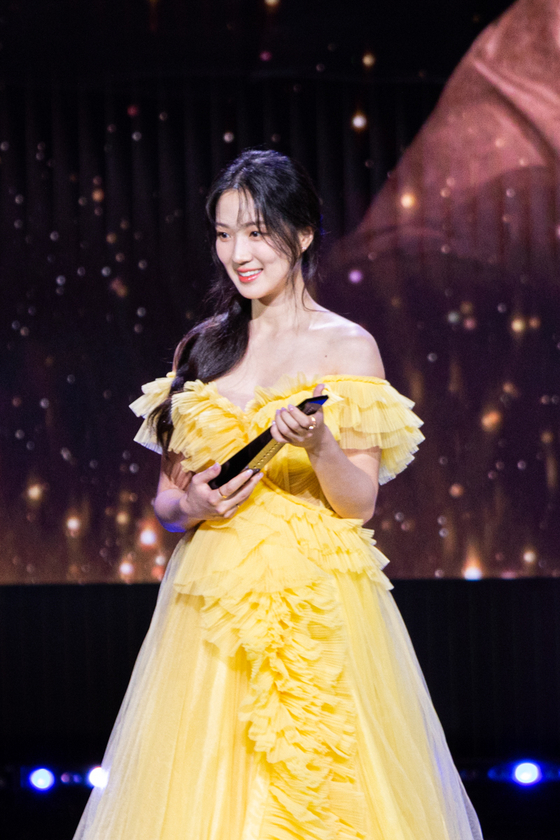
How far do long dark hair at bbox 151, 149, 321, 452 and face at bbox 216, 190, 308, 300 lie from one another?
1cm

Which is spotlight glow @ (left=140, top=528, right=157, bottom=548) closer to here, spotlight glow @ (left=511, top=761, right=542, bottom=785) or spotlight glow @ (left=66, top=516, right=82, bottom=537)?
spotlight glow @ (left=66, top=516, right=82, bottom=537)

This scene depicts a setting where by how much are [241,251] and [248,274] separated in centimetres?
4

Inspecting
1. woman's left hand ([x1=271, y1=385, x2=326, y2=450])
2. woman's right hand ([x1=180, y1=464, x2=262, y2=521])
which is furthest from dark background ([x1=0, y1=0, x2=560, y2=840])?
woman's left hand ([x1=271, y1=385, x2=326, y2=450])

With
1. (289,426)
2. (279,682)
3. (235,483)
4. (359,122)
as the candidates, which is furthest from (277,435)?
(359,122)

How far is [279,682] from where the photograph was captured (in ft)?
3.88

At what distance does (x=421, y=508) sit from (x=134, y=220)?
154 cm

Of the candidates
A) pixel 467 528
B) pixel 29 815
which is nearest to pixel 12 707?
pixel 29 815

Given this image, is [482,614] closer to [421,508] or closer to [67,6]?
[421,508]

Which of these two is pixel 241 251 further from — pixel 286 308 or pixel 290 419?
pixel 290 419

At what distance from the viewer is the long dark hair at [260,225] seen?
1.39 meters

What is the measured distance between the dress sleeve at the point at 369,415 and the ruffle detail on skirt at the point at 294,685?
0.22 m

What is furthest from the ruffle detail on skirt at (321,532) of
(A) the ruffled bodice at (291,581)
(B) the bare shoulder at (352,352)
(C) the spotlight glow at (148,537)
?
(C) the spotlight glow at (148,537)

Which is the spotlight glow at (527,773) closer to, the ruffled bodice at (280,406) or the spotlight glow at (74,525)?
the spotlight glow at (74,525)

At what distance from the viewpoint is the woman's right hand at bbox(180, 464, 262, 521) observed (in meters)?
1.26
